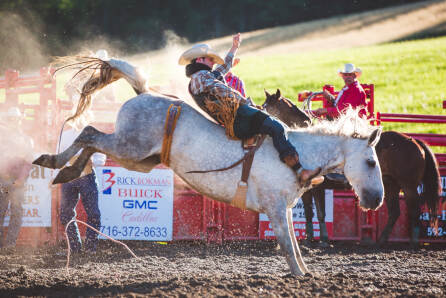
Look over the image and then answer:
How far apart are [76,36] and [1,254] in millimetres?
31456

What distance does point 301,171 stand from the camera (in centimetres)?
514

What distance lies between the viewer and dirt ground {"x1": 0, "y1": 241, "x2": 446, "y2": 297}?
4.69 metres

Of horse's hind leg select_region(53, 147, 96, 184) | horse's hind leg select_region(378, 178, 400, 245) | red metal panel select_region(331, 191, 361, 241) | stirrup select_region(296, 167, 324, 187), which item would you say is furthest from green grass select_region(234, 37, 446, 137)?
horse's hind leg select_region(53, 147, 96, 184)

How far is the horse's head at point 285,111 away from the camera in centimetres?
786

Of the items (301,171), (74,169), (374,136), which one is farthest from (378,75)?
(74,169)

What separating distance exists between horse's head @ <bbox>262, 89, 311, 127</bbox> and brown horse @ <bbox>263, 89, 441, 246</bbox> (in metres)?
1.01

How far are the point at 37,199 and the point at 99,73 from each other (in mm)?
2988

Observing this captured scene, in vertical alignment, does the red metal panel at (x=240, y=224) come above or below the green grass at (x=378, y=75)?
below

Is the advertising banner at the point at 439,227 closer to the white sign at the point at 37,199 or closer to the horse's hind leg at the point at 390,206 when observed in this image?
the horse's hind leg at the point at 390,206

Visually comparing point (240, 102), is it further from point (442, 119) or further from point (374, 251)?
point (442, 119)

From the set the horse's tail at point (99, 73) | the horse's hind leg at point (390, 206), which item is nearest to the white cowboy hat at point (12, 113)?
the horse's tail at point (99, 73)

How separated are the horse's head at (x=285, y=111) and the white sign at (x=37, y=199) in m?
3.20

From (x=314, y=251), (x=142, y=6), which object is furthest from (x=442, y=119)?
(x=142, y=6)

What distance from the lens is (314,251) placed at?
25.0 ft
